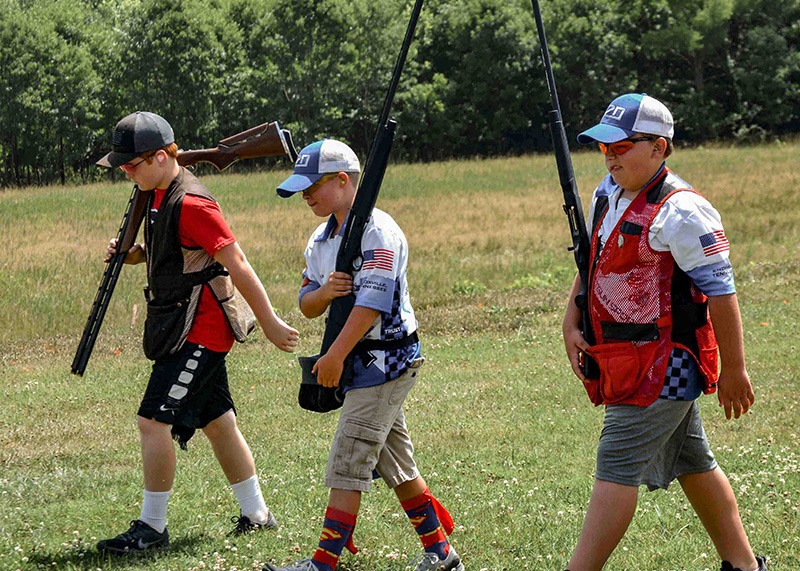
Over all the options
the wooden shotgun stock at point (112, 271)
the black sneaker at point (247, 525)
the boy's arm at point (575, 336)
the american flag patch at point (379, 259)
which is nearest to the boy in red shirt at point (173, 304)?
the wooden shotgun stock at point (112, 271)

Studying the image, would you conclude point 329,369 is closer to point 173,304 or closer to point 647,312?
point 173,304

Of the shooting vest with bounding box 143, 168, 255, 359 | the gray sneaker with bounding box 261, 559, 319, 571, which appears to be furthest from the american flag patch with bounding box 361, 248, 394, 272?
the gray sneaker with bounding box 261, 559, 319, 571

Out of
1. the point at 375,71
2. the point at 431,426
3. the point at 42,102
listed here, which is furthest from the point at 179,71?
the point at 431,426

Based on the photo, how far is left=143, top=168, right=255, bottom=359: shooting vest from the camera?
216 inches

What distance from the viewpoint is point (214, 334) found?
5570 mm

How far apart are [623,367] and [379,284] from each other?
1044mm

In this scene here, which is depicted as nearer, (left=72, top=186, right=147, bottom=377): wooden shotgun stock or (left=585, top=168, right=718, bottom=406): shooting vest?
(left=585, top=168, right=718, bottom=406): shooting vest

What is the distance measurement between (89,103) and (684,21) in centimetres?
3351

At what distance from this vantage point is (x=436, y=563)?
498 cm

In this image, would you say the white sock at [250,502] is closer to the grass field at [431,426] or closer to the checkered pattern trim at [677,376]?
the grass field at [431,426]

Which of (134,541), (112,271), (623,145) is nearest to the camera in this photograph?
(623,145)

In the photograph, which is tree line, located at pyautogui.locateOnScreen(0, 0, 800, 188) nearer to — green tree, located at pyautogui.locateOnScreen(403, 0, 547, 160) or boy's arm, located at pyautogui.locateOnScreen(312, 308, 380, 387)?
green tree, located at pyautogui.locateOnScreen(403, 0, 547, 160)

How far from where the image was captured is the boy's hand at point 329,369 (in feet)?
15.3

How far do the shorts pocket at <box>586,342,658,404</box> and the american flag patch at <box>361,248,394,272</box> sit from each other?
0.95 meters
